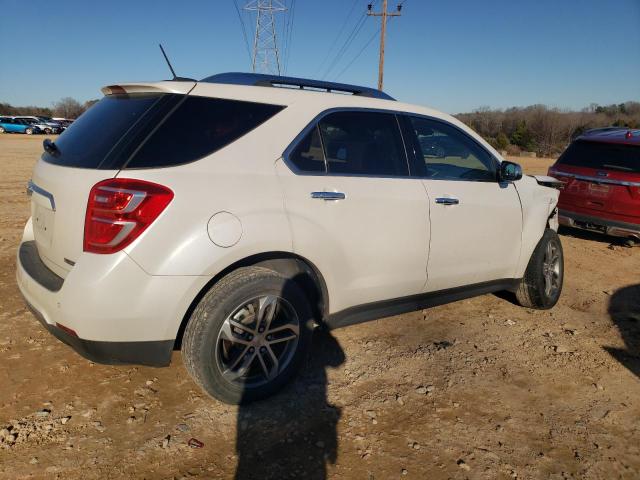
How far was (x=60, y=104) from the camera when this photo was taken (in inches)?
3720

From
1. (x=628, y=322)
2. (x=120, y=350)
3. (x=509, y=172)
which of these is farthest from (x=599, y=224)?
(x=120, y=350)

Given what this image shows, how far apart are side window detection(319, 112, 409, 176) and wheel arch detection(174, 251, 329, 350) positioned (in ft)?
2.03

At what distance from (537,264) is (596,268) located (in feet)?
8.19

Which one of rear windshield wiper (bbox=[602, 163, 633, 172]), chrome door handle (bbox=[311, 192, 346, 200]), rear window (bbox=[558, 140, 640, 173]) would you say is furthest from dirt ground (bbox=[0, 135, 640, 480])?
rear window (bbox=[558, 140, 640, 173])

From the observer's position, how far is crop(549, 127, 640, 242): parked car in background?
6746 millimetres

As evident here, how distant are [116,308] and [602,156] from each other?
734 cm

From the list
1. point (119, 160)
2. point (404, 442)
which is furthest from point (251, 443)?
point (119, 160)

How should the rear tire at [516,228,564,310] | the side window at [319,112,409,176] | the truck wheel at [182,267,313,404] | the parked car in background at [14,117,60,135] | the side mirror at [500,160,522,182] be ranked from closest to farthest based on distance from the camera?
1. the truck wheel at [182,267,313,404]
2. the side window at [319,112,409,176]
3. the side mirror at [500,160,522,182]
4. the rear tire at [516,228,564,310]
5. the parked car in background at [14,117,60,135]

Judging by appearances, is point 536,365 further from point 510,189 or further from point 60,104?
point 60,104

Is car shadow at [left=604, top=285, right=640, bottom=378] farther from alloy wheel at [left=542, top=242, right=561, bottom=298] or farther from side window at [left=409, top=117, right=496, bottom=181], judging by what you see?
side window at [left=409, top=117, right=496, bottom=181]

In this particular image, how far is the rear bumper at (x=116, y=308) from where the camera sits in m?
2.29

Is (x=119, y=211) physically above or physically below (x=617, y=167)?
above

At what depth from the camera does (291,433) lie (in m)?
2.63

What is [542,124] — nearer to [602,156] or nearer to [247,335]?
[602,156]
